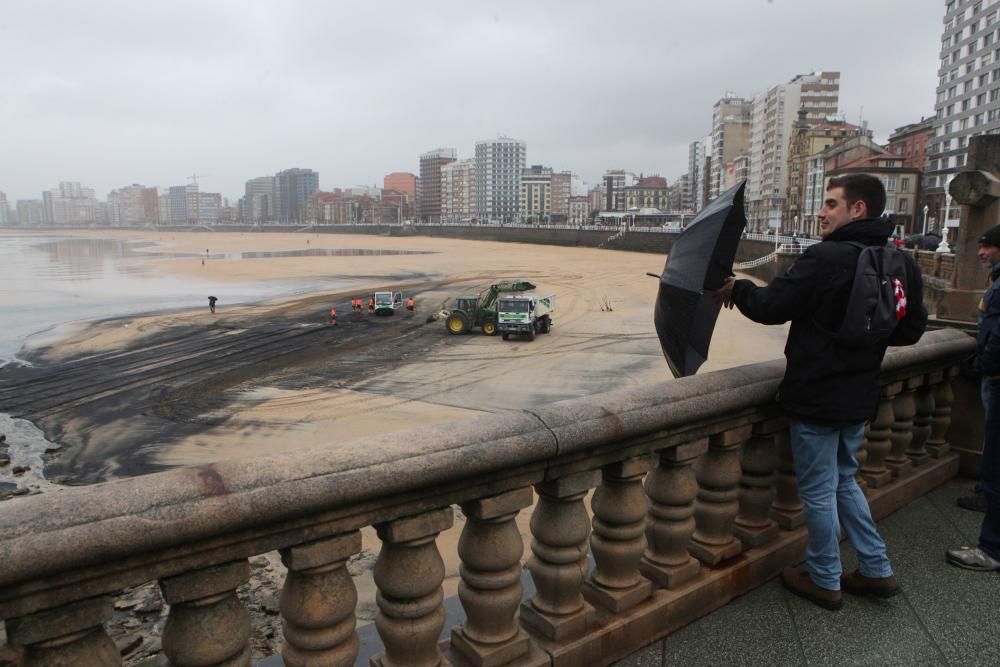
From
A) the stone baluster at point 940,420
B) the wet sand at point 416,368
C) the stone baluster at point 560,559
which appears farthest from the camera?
the wet sand at point 416,368

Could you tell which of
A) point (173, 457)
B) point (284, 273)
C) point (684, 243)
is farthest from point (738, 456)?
point (284, 273)

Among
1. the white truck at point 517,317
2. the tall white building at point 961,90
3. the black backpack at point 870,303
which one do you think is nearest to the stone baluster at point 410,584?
the black backpack at point 870,303

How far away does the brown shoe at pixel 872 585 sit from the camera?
3.23 meters

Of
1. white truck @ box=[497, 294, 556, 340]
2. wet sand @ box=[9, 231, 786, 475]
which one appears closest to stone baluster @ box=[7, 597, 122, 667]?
wet sand @ box=[9, 231, 786, 475]

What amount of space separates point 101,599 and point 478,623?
3.94 ft

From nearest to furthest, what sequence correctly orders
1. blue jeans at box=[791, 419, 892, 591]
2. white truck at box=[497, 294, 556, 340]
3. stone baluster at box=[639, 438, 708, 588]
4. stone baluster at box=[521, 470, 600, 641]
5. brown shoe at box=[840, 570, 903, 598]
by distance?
stone baluster at box=[521, 470, 600, 641]
stone baluster at box=[639, 438, 708, 588]
blue jeans at box=[791, 419, 892, 591]
brown shoe at box=[840, 570, 903, 598]
white truck at box=[497, 294, 556, 340]

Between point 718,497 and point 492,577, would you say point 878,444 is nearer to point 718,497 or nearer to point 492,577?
point 718,497

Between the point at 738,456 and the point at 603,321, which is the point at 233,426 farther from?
the point at 603,321

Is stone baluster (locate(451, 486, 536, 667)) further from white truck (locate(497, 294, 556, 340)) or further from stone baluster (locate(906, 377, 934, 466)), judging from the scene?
white truck (locate(497, 294, 556, 340))

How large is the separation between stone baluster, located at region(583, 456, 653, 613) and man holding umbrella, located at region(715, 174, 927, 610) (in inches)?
32.0

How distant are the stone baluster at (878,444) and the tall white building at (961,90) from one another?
7245 cm

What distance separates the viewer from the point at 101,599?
1.59m

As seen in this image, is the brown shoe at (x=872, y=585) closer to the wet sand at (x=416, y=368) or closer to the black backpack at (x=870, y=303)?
the black backpack at (x=870, y=303)

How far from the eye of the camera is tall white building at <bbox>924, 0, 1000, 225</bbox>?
7019 centimetres
